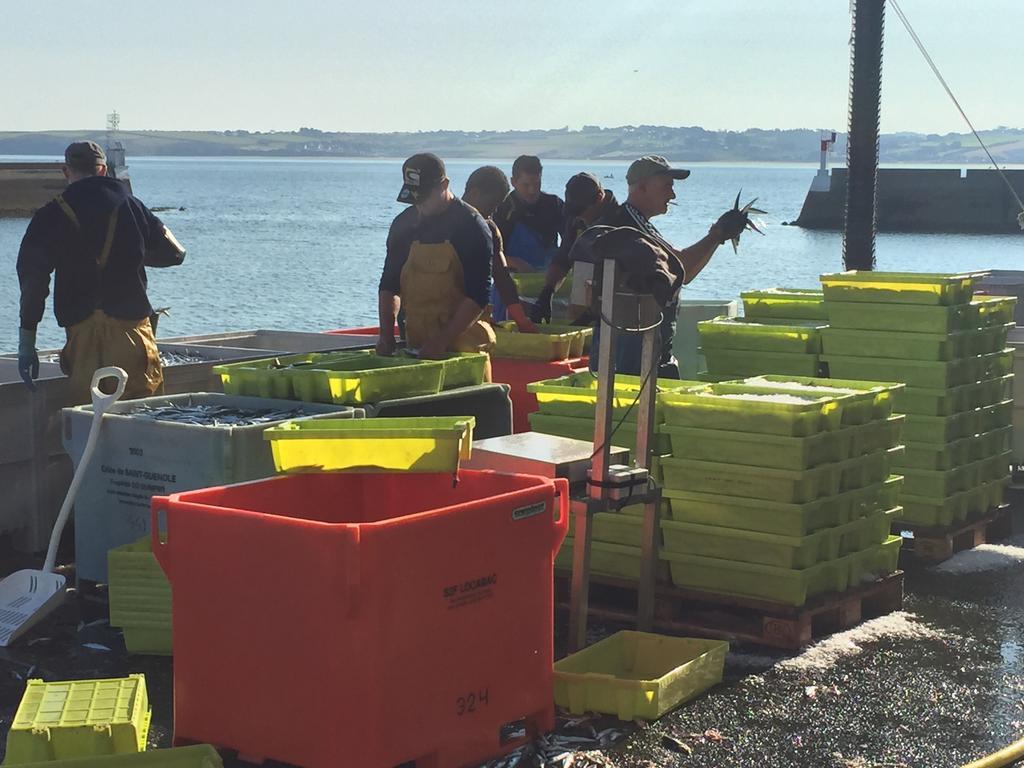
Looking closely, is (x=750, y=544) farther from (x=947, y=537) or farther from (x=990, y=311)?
(x=990, y=311)

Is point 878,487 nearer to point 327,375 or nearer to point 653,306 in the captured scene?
point 653,306

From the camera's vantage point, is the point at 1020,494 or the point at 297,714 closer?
the point at 297,714

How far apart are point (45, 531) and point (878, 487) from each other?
16.4 feet

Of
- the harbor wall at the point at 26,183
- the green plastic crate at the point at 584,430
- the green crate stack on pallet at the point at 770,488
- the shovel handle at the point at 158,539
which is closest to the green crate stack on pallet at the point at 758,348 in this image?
the green crate stack on pallet at the point at 770,488

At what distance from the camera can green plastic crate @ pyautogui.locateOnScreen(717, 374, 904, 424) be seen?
24.7ft

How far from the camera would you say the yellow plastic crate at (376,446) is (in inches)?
226

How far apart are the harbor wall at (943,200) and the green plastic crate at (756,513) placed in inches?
3864

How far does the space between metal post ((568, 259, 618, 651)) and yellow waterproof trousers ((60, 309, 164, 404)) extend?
3.31 meters

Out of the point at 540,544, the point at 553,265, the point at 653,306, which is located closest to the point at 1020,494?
the point at 553,265

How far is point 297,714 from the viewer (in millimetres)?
5270

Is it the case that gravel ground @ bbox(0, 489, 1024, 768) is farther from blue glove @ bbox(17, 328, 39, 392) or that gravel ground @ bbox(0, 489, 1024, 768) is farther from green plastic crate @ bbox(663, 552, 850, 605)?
blue glove @ bbox(17, 328, 39, 392)

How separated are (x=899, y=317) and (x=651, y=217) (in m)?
1.82

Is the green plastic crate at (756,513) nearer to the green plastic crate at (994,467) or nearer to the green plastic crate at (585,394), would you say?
the green plastic crate at (585,394)

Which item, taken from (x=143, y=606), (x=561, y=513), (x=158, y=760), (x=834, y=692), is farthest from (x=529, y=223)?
(x=158, y=760)
